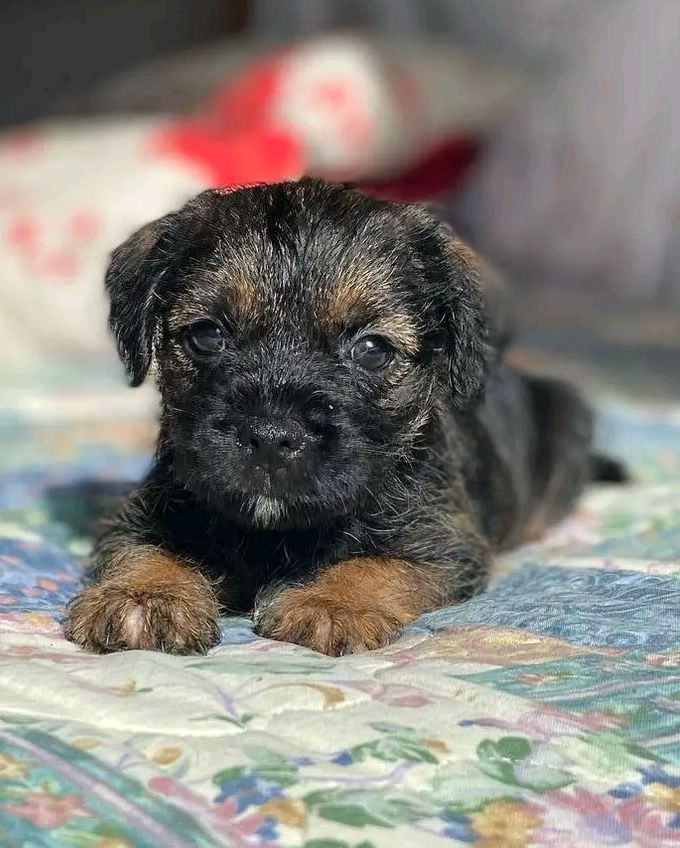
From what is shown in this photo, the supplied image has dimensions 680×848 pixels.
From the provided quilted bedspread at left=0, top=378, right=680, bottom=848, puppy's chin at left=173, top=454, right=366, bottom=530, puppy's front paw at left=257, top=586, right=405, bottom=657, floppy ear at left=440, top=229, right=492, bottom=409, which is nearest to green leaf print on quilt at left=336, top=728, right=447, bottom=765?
quilted bedspread at left=0, top=378, right=680, bottom=848

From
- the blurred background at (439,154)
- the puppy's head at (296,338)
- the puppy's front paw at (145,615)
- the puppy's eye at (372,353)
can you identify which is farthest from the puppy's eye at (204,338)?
the blurred background at (439,154)

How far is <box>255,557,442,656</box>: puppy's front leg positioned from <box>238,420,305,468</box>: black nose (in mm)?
247

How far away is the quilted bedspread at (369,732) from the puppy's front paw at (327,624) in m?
0.03

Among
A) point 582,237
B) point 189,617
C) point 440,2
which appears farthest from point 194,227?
point 440,2

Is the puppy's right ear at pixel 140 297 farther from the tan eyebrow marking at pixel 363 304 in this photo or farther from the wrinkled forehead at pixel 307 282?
the tan eyebrow marking at pixel 363 304

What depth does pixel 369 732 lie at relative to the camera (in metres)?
1.49

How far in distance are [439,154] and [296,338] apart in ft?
11.9

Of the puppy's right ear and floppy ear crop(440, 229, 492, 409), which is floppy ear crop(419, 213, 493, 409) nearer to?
floppy ear crop(440, 229, 492, 409)

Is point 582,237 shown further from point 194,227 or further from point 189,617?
point 189,617

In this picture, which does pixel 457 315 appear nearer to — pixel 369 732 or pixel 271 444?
pixel 271 444

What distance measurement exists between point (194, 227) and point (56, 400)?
1893 millimetres

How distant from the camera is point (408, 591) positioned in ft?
6.85

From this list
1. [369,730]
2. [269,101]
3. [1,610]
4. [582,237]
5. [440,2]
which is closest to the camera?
[369,730]

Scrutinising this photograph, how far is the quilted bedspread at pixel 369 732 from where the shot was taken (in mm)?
1316
